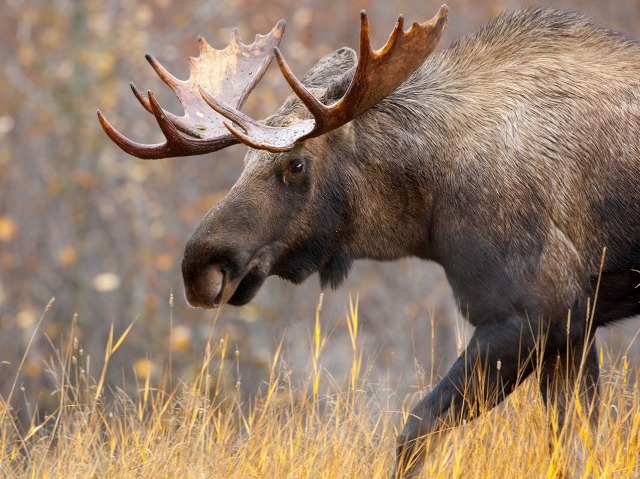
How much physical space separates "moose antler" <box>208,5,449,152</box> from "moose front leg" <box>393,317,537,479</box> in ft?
3.27

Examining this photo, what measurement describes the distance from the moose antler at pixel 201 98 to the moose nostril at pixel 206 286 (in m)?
0.57

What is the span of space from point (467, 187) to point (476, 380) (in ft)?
2.44

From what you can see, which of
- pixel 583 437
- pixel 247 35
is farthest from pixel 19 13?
pixel 583 437

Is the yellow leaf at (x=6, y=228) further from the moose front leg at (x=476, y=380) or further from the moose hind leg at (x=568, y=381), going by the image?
the moose front leg at (x=476, y=380)

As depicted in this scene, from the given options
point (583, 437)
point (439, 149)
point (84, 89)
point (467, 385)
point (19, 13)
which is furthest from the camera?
point (19, 13)

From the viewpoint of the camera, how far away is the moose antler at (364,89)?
490 centimetres

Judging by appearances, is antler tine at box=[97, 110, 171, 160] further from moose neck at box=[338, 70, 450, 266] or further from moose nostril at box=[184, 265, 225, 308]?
moose neck at box=[338, 70, 450, 266]

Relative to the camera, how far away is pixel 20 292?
48.6 feet

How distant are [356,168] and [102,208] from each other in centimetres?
997

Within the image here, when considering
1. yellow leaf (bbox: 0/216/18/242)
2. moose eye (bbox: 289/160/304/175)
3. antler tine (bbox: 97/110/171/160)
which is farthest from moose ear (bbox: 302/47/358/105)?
yellow leaf (bbox: 0/216/18/242)

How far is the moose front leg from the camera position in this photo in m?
4.81

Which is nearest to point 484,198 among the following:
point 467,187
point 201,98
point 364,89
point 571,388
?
point 467,187

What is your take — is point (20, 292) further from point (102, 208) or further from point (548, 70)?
point (548, 70)

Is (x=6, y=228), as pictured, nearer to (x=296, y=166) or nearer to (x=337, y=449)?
(x=296, y=166)
